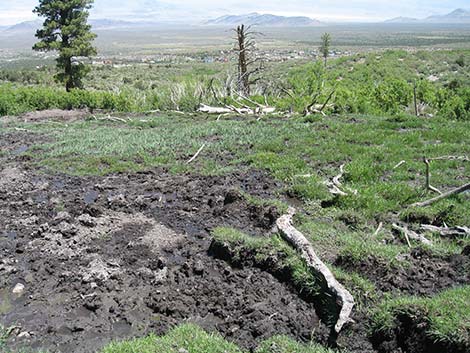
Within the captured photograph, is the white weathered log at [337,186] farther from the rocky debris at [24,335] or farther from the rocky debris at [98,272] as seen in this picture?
the rocky debris at [24,335]

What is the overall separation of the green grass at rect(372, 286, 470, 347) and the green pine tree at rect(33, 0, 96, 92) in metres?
26.2

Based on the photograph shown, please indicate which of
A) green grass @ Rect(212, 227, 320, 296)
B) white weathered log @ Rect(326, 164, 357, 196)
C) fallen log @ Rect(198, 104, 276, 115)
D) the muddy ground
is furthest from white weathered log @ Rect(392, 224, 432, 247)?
fallen log @ Rect(198, 104, 276, 115)

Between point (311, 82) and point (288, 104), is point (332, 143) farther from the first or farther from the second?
point (311, 82)

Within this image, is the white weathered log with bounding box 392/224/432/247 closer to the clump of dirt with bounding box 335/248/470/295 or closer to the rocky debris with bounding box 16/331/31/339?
the clump of dirt with bounding box 335/248/470/295

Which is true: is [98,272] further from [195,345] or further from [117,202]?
[117,202]

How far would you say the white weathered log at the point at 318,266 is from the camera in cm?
496

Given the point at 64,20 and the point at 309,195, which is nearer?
the point at 309,195

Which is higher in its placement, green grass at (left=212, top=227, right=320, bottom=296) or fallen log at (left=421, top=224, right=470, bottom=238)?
green grass at (left=212, top=227, right=320, bottom=296)

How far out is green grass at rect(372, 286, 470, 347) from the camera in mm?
4453

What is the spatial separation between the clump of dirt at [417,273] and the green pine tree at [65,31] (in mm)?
25244

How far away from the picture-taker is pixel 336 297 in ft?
17.2

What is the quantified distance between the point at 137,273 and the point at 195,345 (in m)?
2.04

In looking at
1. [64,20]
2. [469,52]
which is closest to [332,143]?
[64,20]

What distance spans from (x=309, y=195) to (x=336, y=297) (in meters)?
4.12
